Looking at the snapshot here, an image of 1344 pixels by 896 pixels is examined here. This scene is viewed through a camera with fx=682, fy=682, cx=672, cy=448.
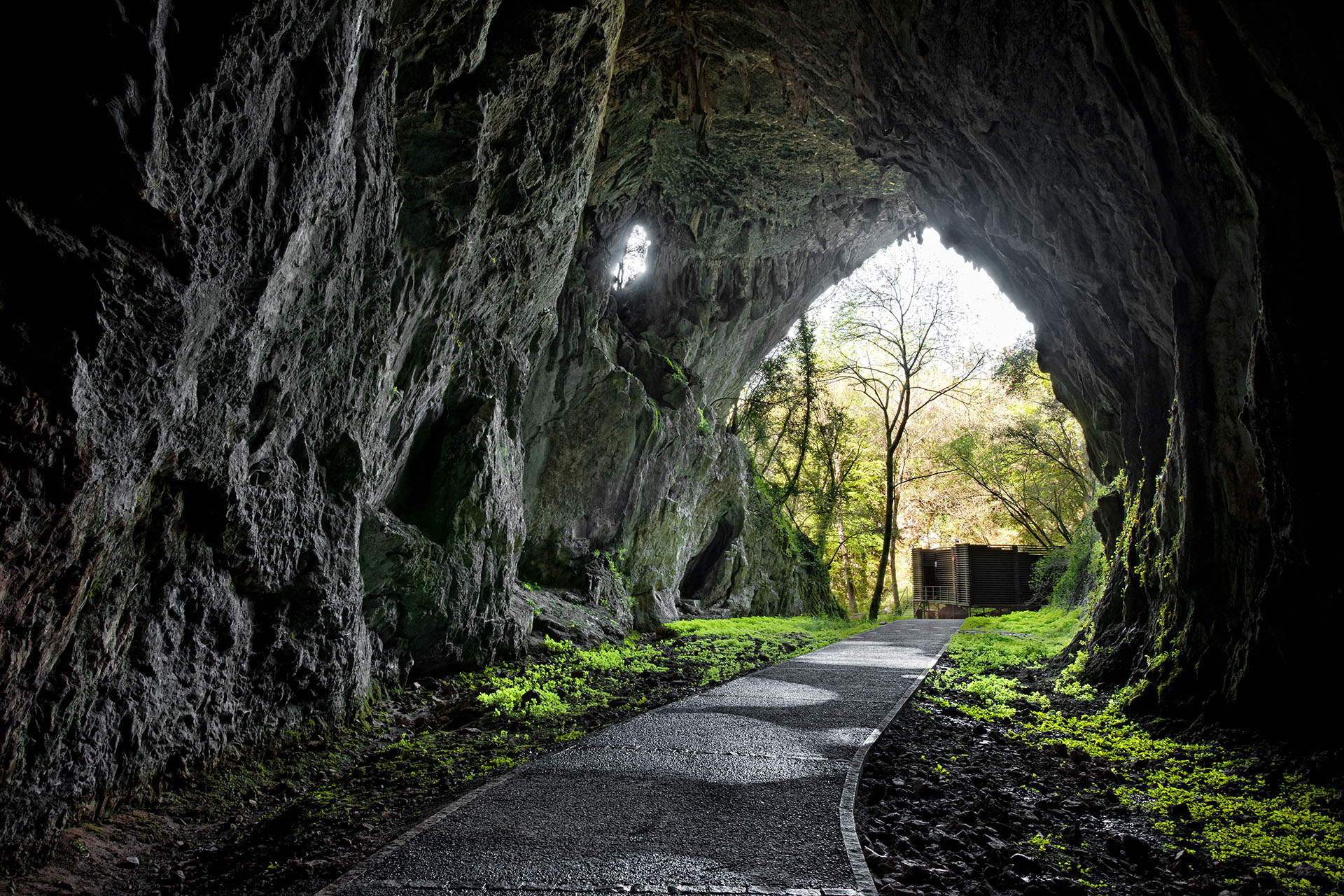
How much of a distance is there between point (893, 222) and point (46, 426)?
722 inches

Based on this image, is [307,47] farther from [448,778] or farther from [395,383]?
[448,778]

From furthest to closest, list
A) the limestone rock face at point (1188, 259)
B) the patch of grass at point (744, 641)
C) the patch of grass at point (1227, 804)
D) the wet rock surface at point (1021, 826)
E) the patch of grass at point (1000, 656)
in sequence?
the patch of grass at point (744, 641) < the patch of grass at point (1000, 656) < the limestone rock face at point (1188, 259) < the patch of grass at point (1227, 804) < the wet rock surface at point (1021, 826)

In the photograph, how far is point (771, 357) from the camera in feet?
72.8

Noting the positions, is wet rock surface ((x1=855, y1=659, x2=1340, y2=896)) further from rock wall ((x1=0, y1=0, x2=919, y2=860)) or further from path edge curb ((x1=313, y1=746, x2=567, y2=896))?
rock wall ((x1=0, y1=0, x2=919, y2=860))

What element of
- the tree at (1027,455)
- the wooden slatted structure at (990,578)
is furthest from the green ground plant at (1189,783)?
the wooden slatted structure at (990,578)

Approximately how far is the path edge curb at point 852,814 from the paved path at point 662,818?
0.02 meters

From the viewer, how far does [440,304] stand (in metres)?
7.00

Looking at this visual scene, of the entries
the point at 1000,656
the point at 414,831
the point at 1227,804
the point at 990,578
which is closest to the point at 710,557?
the point at 1000,656

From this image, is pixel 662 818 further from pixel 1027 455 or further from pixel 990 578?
pixel 990 578

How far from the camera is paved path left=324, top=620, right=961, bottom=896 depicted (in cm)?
256

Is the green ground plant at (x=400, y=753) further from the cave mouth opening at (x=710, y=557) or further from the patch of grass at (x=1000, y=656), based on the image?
the cave mouth opening at (x=710, y=557)

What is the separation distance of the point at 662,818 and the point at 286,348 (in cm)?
375

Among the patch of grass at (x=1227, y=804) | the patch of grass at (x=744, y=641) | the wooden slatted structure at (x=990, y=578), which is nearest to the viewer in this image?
the patch of grass at (x=1227, y=804)

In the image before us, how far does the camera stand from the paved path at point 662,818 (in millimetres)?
2562
